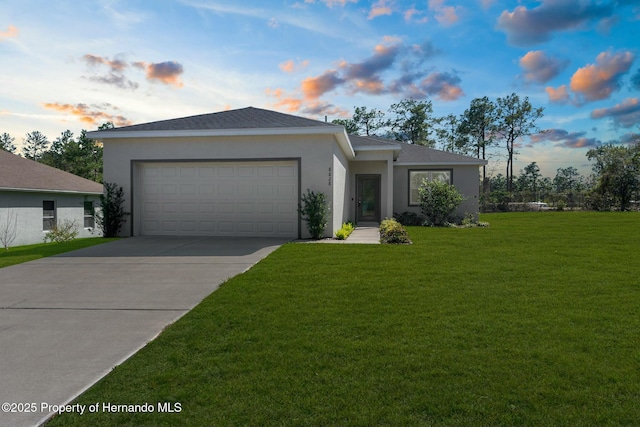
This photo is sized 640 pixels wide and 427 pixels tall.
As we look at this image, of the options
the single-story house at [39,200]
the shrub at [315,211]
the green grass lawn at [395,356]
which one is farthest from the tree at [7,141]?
the green grass lawn at [395,356]

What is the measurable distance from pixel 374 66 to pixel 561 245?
16.2 meters

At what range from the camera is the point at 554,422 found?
2314 millimetres

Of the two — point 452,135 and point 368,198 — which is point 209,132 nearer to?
point 368,198

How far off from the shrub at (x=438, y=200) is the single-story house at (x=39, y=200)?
57.5 feet

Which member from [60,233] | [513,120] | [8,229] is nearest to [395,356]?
[60,233]

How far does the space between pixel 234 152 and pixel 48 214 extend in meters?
12.8

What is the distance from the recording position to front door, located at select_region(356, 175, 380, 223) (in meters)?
17.7

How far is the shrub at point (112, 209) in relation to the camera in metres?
11.8

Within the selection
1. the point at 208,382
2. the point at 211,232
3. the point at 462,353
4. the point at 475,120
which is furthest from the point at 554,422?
the point at 475,120

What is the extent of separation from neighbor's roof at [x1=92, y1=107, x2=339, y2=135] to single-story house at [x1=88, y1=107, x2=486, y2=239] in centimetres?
3

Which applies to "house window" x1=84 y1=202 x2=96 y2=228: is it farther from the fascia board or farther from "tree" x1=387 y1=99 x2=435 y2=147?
"tree" x1=387 y1=99 x2=435 y2=147

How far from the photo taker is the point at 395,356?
10.6ft

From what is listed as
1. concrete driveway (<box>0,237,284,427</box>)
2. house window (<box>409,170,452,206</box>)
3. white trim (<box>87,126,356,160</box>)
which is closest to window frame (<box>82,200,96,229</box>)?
white trim (<box>87,126,356,160</box>)

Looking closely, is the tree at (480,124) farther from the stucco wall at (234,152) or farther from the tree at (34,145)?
the tree at (34,145)
